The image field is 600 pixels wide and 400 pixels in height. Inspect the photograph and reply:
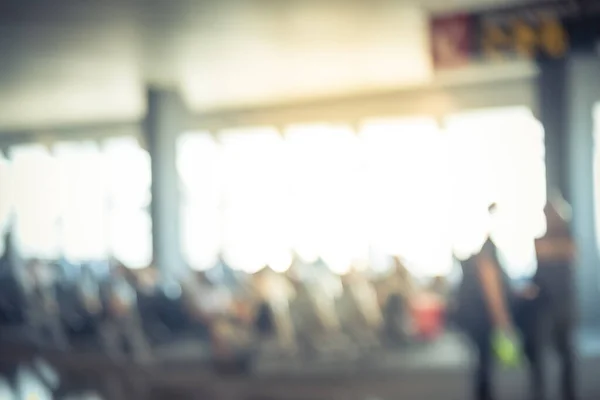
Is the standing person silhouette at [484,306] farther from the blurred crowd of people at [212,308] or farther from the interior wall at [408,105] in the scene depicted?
the interior wall at [408,105]

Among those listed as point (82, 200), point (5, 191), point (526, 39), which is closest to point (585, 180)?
point (526, 39)

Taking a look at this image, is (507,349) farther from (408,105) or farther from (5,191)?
(5,191)

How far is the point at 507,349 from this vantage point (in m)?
1.64

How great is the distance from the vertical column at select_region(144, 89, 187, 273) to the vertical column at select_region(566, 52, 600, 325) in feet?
3.56

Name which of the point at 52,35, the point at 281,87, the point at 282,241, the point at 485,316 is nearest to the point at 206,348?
the point at 282,241

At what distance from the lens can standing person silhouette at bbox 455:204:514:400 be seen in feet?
4.93

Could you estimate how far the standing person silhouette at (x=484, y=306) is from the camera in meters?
1.50

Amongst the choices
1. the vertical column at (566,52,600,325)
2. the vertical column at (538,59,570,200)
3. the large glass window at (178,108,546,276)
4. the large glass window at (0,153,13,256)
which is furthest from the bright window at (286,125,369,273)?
the large glass window at (0,153,13,256)

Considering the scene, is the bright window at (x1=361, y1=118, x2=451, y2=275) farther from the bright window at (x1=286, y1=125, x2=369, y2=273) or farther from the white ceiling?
the white ceiling

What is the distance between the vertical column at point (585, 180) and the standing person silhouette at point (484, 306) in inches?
18.2

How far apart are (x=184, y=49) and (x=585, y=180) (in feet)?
4.84

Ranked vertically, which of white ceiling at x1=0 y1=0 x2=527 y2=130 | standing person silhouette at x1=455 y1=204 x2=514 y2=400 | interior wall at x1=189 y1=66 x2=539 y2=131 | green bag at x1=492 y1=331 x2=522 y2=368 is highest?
white ceiling at x1=0 y1=0 x2=527 y2=130

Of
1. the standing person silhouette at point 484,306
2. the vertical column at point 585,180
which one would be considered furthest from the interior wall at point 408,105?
the standing person silhouette at point 484,306

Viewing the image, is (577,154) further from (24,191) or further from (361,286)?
(24,191)
